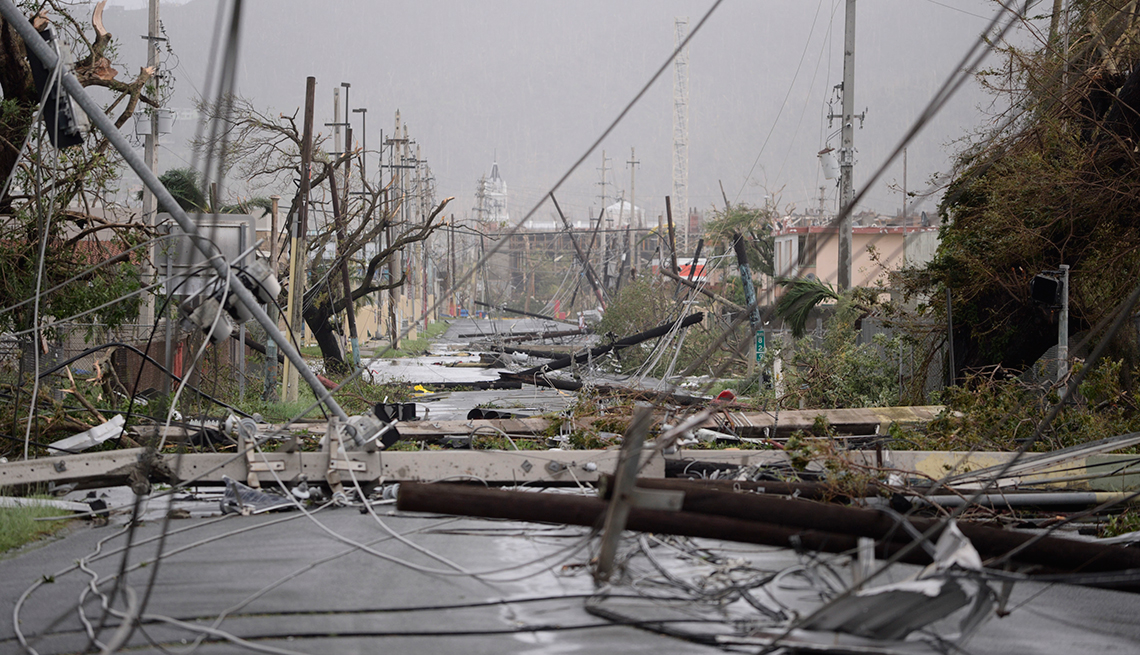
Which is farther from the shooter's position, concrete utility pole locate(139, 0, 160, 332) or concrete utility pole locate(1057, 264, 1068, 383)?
concrete utility pole locate(139, 0, 160, 332)

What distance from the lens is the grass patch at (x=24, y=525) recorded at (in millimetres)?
6160

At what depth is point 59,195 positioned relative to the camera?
11.7 meters

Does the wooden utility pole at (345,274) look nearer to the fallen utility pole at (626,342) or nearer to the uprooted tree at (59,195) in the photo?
the fallen utility pole at (626,342)

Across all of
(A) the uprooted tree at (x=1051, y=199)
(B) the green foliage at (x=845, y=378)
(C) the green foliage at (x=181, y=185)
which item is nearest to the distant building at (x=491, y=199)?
(C) the green foliage at (x=181, y=185)

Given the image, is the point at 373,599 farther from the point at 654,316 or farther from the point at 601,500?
the point at 654,316

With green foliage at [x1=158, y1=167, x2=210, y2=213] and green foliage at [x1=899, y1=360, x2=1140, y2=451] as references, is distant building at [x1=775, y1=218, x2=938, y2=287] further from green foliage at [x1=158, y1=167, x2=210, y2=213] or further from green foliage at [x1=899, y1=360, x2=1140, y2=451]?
green foliage at [x1=899, y1=360, x2=1140, y2=451]

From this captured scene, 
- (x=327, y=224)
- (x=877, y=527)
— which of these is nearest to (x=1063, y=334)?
(x=877, y=527)

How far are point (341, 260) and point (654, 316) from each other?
39.6 feet

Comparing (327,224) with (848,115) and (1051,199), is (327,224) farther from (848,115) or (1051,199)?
(1051,199)

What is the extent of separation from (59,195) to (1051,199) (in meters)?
12.4

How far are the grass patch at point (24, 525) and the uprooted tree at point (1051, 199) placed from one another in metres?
9.68

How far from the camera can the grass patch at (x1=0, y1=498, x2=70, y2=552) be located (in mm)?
6160

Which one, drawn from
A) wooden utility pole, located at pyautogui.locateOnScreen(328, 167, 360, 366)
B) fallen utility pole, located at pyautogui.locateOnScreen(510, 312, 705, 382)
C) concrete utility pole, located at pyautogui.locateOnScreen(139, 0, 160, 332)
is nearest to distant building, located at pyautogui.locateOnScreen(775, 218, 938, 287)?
fallen utility pole, located at pyautogui.locateOnScreen(510, 312, 705, 382)

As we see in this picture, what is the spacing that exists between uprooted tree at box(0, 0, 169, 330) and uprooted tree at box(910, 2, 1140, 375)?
10.5 m
